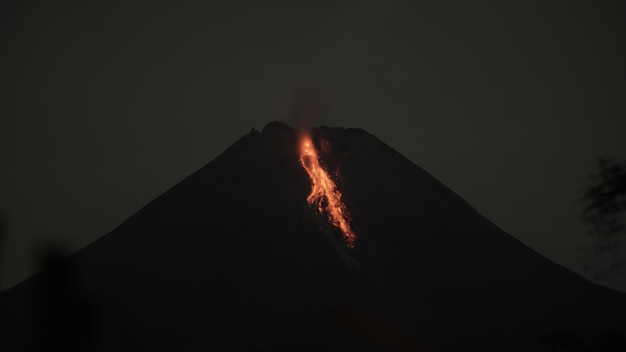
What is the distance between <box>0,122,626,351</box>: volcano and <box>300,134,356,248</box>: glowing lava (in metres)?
0.81

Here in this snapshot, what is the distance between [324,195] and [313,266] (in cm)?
1624

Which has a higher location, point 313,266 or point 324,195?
point 324,195

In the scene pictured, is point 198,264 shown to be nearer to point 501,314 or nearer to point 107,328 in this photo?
point 107,328

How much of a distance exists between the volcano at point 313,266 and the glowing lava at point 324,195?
Answer: 32.0 inches

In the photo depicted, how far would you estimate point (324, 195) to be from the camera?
291 ft

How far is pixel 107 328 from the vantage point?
236 feet

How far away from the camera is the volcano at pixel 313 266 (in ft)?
221

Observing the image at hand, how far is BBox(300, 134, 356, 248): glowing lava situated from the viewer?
84.5m

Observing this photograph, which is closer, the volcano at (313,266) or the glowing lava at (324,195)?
the volcano at (313,266)

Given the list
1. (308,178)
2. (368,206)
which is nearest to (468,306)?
(368,206)

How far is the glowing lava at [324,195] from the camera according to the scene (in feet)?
277

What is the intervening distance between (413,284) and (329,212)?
1405 centimetres

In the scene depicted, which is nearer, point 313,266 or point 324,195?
point 313,266

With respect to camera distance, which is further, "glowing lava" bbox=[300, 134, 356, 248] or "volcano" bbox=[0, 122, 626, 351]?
"glowing lava" bbox=[300, 134, 356, 248]
